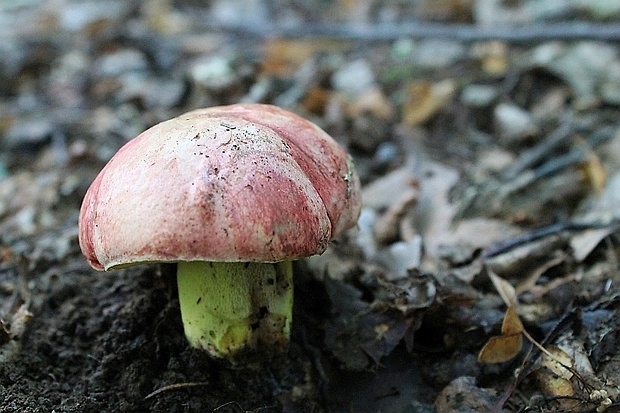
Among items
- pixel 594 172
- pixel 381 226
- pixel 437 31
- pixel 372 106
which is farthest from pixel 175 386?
pixel 437 31

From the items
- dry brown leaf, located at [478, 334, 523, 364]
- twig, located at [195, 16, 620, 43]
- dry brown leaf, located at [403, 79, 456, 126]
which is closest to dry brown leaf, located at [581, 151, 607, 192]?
twig, located at [195, 16, 620, 43]

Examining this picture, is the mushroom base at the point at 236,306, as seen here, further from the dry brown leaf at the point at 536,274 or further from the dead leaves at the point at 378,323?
the dry brown leaf at the point at 536,274

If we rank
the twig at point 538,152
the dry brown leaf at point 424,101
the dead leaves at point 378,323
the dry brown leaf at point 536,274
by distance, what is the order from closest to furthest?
the dead leaves at point 378,323
the dry brown leaf at point 536,274
the twig at point 538,152
the dry brown leaf at point 424,101

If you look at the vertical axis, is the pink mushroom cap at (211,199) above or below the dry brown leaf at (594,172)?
above

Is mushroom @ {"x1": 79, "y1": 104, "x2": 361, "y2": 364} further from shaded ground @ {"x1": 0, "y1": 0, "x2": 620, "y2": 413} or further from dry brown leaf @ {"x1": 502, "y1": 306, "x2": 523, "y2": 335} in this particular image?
dry brown leaf @ {"x1": 502, "y1": 306, "x2": 523, "y2": 335}

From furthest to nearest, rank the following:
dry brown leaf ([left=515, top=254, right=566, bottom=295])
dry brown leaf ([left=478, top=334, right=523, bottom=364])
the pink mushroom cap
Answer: dry brown leaf ([left=515, top=254, right=566, bottom=295]) < dry brown leaf ([left=478, top=334, right=523, bottom=364]) < the pink mushroom cap

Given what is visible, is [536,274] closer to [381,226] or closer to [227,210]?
[381,226]

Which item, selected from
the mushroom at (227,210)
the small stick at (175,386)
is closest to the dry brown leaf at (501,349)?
the mushroom at (227,210)

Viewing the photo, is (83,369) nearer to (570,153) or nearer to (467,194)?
(467,194)

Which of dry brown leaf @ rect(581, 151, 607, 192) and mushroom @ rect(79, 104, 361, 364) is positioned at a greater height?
mushroom @ rect(79, 104, 361, 364)
